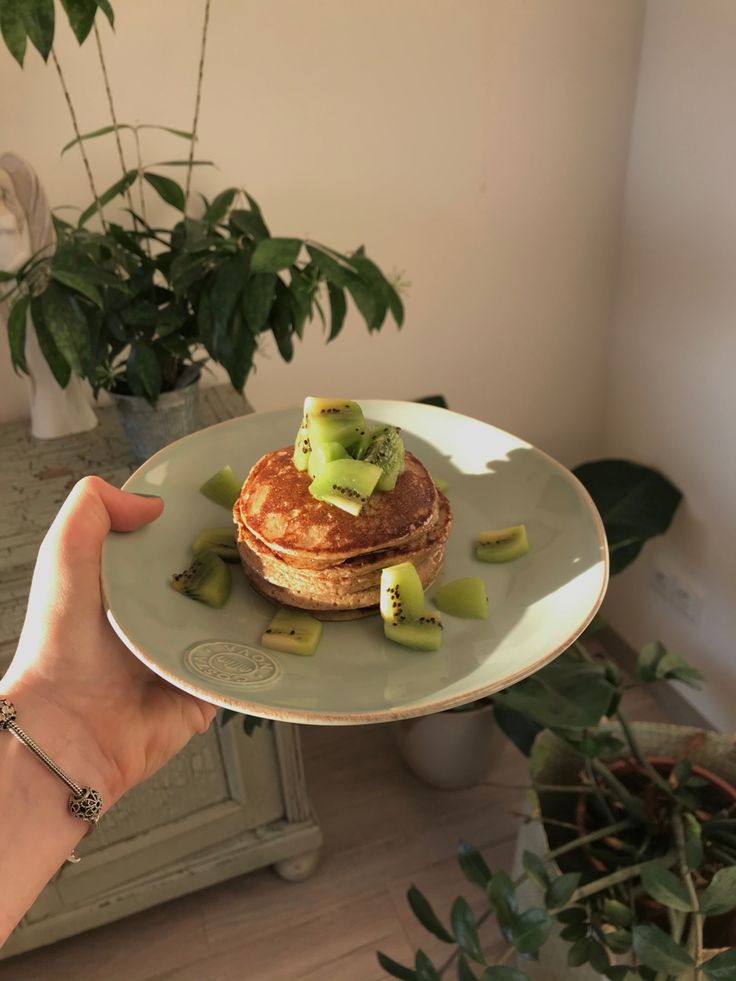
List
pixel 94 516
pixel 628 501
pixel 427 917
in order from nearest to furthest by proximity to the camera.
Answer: pixel 94 516 → pixel 427 917 → pixel 628 501

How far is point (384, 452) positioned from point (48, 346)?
0.57m

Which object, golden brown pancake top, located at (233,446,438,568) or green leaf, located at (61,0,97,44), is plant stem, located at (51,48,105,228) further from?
golden brown pancake top, located at (233,446,438,568)

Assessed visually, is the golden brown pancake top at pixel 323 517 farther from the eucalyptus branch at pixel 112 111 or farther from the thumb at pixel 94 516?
the eucalyptus branch at pixel 112 111

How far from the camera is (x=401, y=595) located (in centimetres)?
87

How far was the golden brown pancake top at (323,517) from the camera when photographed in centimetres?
90

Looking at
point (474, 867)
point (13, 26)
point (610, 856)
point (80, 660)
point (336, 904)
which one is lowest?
point (336, 904)

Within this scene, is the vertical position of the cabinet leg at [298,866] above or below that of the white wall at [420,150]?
below

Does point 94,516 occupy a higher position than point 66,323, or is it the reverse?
point 66,323

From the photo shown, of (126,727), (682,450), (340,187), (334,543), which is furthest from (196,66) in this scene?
(682,450)

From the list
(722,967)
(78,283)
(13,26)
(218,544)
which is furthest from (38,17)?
(722,967)

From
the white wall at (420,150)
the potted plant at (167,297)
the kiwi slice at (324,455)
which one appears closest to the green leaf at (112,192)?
the potted plant at (167,297)

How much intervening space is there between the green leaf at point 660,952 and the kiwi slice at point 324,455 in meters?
0.73

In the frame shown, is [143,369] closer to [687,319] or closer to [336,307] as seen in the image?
[336,307]

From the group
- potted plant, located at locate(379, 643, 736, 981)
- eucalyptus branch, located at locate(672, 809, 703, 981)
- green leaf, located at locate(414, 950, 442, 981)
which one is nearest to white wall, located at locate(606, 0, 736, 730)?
potted plant, located at locate(379, 643, 736, 981)
